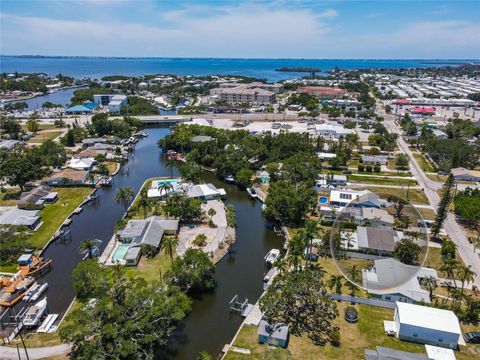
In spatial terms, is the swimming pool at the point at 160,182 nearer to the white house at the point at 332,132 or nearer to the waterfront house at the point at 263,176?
the waterfront house at the point at 263,176

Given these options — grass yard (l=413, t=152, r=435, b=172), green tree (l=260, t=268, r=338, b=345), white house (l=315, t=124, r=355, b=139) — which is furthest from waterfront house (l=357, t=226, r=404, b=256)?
white house (l=315, t=124, r=355, b=139)

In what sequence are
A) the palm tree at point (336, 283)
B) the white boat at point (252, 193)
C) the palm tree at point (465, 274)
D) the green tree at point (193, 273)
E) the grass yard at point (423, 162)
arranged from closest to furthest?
the palm tree at point (465, 274) < the palm tree at point (336, 283) < the green tree at point (193, 273) < the white boat at point (252, 193) < the grass yard at point (423, 162)

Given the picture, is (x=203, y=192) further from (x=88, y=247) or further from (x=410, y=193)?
(x=410, y=193)

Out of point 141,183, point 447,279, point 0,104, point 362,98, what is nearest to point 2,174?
point 141,183

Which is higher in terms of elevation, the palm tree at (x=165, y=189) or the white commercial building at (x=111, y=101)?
the white commercial building at (x=111, y=101)

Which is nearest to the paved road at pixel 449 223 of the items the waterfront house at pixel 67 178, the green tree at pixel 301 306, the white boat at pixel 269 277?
the green tree at pixel 301 306

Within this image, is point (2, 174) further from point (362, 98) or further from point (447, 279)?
point (362, 98)
